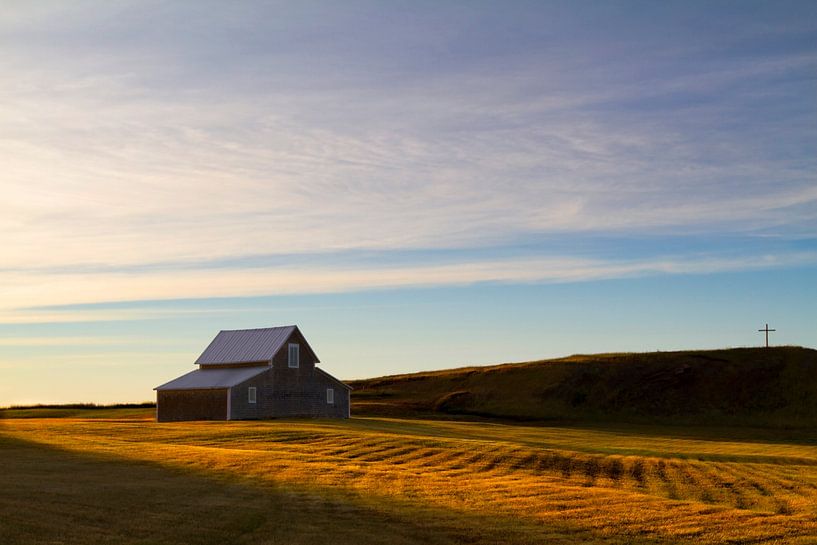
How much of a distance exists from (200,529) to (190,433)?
28919 mm

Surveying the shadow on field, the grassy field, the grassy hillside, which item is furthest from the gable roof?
the shadow on field

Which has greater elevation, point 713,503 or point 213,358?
point 213,358

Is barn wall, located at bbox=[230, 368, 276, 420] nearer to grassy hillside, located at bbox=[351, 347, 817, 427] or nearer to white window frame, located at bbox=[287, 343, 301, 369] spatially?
white window frame, located at bbox=[287, 343, 301, 369]

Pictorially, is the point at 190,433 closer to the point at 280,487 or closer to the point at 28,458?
the point at 28,458

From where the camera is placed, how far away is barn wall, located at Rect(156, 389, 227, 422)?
2650 inches

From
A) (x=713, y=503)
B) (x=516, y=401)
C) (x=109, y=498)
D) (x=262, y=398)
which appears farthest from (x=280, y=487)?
(x=516, y=401)

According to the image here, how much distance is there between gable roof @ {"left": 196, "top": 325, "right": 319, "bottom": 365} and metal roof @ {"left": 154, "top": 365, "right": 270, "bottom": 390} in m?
0.79

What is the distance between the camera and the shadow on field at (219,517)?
18.5 meters

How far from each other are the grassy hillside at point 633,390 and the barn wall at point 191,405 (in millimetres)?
18310

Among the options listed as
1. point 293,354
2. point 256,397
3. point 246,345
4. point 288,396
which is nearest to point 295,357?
point 293,354

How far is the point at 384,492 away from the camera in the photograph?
25.4 metres

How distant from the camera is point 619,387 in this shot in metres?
93.4

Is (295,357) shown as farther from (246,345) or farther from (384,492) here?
(384,492)

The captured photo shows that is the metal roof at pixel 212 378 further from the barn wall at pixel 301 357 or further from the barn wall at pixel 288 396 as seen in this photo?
the barn wall at pixel 301 357
